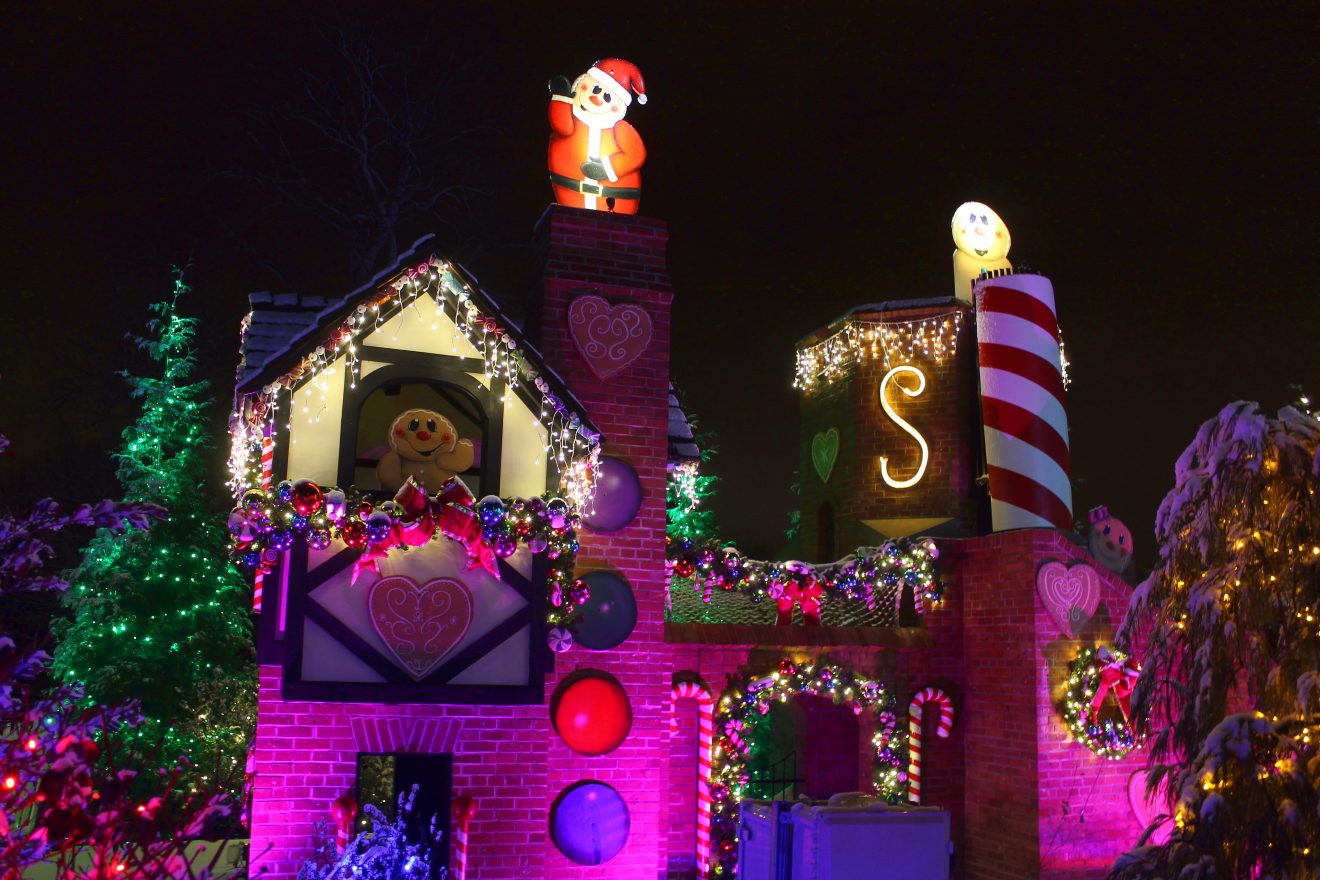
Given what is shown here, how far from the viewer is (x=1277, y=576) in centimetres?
581

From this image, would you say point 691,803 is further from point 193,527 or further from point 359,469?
point 193,527

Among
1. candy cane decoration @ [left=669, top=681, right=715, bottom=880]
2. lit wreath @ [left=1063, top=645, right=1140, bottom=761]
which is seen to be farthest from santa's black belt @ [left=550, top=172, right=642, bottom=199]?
lit wreath @ [left=1063, top=645, right=1140, bottom=761]

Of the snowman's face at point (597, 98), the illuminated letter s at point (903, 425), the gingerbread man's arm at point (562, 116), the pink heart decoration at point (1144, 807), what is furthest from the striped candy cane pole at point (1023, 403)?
the gingerbread man's arm at point (562, 116)

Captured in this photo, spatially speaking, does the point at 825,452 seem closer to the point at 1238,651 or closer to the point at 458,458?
the point at 458,458

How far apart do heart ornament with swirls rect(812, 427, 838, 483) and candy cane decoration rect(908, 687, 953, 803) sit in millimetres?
4286

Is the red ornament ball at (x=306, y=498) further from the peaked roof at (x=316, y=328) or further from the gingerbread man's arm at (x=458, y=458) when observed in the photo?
the gingerbread man's arm at (x=458, y=458)

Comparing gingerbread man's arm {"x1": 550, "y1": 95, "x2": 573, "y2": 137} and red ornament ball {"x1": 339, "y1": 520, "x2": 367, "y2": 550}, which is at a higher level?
gingerbread man's arm {"x1": 550, "y1": 95, "x2": 573, "y2": 137}

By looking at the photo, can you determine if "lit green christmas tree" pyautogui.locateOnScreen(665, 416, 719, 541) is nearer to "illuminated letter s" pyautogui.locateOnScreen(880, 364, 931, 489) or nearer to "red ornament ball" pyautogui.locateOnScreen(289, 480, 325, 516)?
"illuminated letter s" pyautogui.locateOnScreen(880, 364, 931, 489)

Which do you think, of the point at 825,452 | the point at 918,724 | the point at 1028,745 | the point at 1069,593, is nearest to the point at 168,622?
the point at 825,452

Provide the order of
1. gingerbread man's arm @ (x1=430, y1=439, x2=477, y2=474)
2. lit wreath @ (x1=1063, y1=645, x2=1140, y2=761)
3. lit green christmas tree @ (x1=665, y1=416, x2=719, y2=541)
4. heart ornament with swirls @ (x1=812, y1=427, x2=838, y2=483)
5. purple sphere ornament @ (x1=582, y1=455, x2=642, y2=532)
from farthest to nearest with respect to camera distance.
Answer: lit green christmas tree @ (x1=665, y1=416, x2=719, y2=541) → heart ornament with swirls @ (x1=812, y1=427, x2=838, y2=483) → lit wreath @ (x1=1063, y1=645, x2=1140, y2=761) → purple sphere ornament @ (x1=582, y1=455, x2=642, y2=532) → gingerbread man's arm @ (x1=430, y1=439, x2=477, y2=474)

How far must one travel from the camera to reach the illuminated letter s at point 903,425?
45.4 feet

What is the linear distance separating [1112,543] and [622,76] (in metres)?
6.88

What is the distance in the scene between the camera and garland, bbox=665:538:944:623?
1027 cm

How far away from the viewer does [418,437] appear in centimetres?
841
